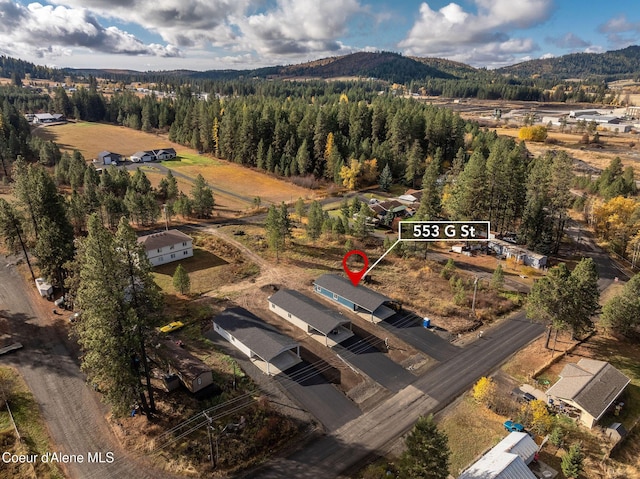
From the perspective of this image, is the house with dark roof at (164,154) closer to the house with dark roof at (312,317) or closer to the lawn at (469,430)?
the house with dark roof at (312,317)

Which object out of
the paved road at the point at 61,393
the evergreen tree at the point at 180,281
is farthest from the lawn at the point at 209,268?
the paved road at the point at 61,393

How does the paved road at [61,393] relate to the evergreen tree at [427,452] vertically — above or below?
below

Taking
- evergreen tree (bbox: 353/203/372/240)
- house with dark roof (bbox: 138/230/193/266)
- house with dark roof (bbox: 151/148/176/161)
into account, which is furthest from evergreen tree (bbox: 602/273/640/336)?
house with dark roof (bbox: 151/148/176/161)

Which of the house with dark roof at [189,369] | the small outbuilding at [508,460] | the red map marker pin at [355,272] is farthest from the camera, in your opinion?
the red map marker pin at [355,272]

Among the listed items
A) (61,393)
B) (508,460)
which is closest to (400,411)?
(508,460)

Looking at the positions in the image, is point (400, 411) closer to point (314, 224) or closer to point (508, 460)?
point (508, 460)

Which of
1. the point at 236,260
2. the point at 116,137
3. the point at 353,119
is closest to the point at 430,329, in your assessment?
the point at 236,260
